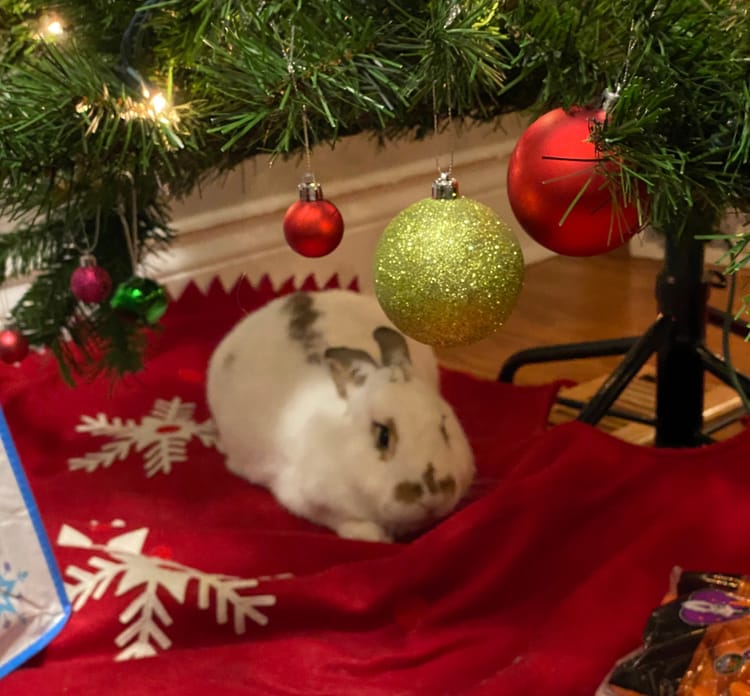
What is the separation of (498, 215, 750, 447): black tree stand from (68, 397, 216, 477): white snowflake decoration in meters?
0.48

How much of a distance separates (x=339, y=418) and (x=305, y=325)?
158mm

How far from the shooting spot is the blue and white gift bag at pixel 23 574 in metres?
0.70

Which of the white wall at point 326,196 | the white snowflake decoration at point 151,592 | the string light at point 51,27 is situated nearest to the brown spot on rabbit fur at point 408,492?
the white snowflake decoration at point 151,592

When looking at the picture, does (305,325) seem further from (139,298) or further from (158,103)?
(158,103)

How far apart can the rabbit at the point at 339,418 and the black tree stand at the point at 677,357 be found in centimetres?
19

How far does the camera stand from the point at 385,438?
875mm

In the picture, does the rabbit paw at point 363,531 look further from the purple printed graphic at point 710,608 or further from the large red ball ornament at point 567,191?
the large red ball ornament at point 567,191

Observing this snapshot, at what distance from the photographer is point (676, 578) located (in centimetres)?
66

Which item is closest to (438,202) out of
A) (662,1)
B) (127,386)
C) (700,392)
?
(662,1)

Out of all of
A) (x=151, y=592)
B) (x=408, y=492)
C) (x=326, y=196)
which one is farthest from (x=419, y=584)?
(x=326, y=196)

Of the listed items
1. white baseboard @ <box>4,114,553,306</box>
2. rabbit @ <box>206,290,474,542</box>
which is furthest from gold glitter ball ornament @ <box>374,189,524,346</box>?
white baseboard @ <box>4,114,553,306</box>

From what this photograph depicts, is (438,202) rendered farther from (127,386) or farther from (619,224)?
(127,386)

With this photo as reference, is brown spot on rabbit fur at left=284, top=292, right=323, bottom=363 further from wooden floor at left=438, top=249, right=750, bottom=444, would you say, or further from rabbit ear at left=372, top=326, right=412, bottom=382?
wooden floor at left=438, top=249, right=750, bottom=444

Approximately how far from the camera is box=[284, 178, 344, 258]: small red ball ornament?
0.49m
